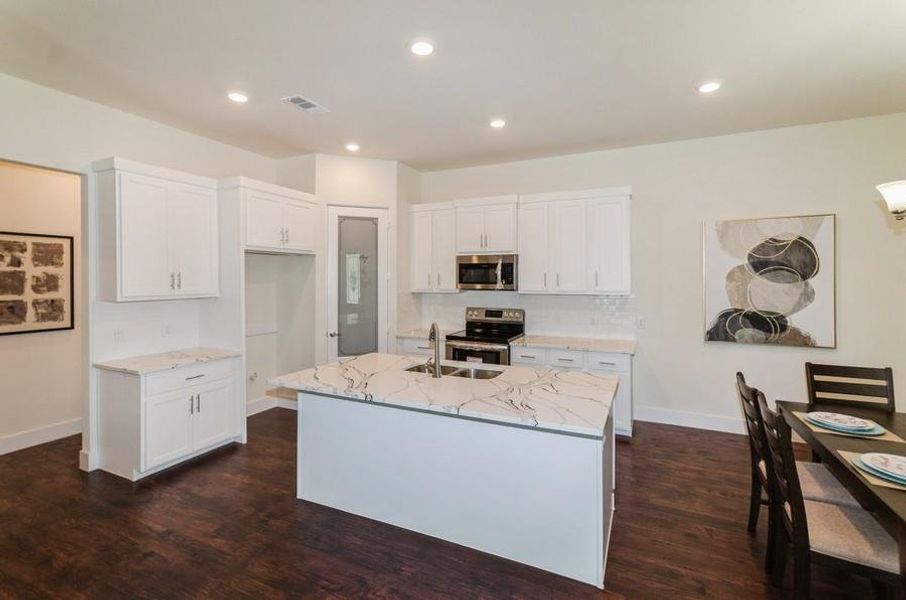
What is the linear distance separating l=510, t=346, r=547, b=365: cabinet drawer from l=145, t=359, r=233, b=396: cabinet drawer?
273cm

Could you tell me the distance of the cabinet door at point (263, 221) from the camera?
409 cm

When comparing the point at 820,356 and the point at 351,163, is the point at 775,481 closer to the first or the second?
the point at 820,356

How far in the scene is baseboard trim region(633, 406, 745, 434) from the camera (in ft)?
14.4

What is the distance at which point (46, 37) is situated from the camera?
2.58 m

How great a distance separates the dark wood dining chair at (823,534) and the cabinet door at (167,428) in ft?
13.1

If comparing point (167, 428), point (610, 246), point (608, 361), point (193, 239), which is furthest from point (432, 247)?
point (167, 428)

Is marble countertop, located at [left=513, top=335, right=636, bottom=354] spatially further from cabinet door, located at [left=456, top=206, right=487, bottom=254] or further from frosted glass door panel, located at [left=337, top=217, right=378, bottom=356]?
frosted glass door panel, located at [left=337, top=217, right=378, bottom=356]

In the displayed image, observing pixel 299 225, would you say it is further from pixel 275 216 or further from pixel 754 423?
pixel 754 423

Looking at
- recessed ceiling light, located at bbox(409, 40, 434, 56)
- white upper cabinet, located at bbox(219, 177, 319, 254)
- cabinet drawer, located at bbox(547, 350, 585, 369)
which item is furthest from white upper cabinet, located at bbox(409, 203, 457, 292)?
recessed ceiling light, located at bbox(409, 40, 434, 56)

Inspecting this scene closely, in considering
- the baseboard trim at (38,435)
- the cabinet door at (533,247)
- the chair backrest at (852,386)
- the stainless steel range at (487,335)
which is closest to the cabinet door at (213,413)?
the baseboard trim at (38,435)

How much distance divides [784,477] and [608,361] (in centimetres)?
230

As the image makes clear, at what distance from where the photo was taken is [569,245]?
4629 mm

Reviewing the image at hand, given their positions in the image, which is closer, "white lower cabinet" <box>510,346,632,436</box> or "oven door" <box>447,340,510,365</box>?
"white lower cabinet" <box>510,346,632,436</box>

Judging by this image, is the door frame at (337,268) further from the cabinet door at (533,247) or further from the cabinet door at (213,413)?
the cabinet door at (533,247)
